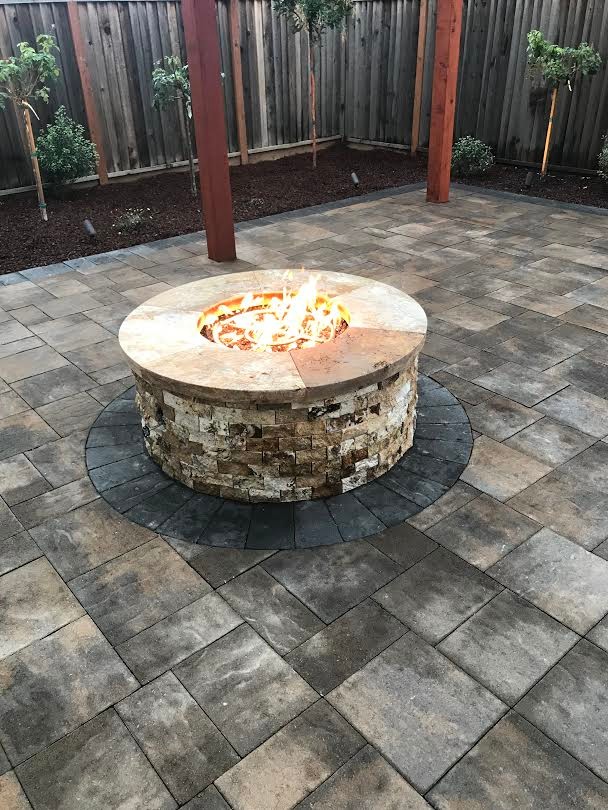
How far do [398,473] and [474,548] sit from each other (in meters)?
0.74

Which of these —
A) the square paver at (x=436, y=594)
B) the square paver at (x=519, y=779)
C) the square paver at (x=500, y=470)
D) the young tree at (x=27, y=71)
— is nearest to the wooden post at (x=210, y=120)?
the young tree at (x=27, y=71)

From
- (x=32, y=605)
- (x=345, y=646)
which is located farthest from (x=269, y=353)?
(x=32, y=605)

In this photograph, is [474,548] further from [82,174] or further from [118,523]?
[82,174]

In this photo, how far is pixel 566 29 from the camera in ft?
33.9

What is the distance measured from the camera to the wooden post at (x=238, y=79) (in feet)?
36.6

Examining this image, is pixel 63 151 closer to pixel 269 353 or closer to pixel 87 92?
pixel 87 92

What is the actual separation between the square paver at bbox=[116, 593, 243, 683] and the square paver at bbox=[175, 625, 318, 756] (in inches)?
2.2

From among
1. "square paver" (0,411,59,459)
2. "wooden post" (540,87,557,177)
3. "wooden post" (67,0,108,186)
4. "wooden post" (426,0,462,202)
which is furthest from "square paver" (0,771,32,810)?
"wooden post" (540,87,557,177)

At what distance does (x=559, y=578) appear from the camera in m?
3.22

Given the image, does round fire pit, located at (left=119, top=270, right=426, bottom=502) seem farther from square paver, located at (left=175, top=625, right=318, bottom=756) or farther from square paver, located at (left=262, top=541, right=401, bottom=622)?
square paver, located at (left=175, top=625, right=318, bottom=756)

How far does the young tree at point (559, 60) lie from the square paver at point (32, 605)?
32.2 ft

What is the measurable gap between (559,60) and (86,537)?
31.9ft

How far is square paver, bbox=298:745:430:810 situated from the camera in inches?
89.8

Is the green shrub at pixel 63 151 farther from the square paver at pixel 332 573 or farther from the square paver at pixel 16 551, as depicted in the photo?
the square paver at pixel 332 573
